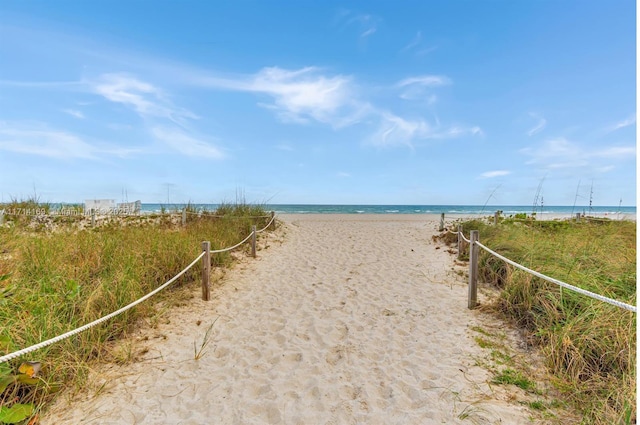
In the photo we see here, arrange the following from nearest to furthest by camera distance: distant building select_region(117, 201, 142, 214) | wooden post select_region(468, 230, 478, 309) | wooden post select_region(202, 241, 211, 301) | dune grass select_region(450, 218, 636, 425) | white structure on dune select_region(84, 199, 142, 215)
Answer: dune grass select_region(450, 218, 636, 425), wooden post select_region(468, 230, 478, 309), wooden post select_region(202, 241, 211, 301), distant building select_region(117, 201, 142, 214), white structure on dune select_region(84, 199, 142, 215)

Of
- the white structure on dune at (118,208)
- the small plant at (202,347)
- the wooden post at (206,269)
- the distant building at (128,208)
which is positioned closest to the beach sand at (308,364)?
the small plant at (202,347)

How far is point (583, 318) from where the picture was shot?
10.9 ft

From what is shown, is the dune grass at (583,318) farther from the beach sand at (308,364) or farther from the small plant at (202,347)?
the small plant at (202,347)

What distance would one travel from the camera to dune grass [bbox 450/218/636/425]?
2.66 m

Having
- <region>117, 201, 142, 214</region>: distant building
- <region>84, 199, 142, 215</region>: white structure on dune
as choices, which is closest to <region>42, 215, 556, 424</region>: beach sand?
<region>117, 201, 142, 214</region>: distant building

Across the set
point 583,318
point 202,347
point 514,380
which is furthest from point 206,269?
point 583,318

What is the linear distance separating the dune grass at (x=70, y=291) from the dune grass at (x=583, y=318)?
417 cm

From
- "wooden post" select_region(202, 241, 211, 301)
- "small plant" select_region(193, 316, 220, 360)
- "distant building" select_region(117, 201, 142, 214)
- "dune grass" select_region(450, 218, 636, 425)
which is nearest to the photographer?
"dune grass" select_region(450, 218, 636, 425)

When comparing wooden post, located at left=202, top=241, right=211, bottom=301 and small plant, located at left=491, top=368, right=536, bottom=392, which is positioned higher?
wooden post, located at left=202, top=241, right=211, bottom=301

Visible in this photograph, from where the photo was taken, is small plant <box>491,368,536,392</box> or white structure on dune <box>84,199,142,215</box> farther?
white structure on dune <box>84,199,142,215</box>

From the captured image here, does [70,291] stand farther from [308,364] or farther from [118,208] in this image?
[118,208]

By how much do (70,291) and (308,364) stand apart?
110 inches

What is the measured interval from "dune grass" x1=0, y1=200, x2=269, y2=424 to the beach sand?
25 centimetres

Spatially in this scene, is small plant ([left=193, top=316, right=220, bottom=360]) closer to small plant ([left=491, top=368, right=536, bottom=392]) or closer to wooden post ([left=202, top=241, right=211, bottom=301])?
wooden post ([left=202, top=241, right=211, bottom=301])
